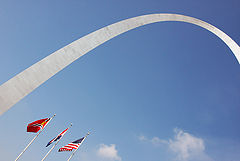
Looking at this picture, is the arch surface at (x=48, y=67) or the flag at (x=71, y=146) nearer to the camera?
the arch surface at (x=48, y=67)

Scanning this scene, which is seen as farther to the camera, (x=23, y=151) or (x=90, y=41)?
(x=23, y=151)

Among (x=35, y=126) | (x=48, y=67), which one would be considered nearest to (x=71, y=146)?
(x=35, y=126)

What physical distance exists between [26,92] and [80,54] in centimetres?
412

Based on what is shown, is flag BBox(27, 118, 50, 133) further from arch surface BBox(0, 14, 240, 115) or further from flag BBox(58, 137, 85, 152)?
arch surface BBox(0, 14, 240, 115)

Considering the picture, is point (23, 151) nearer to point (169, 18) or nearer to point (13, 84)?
point (13, 84)

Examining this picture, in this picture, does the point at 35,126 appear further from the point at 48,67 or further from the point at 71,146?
the point at 48,67

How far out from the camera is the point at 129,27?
15.8 metres

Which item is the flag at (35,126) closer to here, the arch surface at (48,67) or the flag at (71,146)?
the flag at (71,146)

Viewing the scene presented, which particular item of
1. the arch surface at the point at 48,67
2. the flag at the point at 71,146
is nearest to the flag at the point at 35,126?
the flag at the point at 71,146

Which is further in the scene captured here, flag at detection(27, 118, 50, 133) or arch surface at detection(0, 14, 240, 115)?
flag at detection(27, 118, 50, 133)

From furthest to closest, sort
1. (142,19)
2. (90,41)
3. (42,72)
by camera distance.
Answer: (142,19) < (90,41) < (42,72)

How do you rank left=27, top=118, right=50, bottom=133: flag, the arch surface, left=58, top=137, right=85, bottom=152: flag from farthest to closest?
left=58, top=137, right=85, bottom=152: flag → left=27, top=118, right=50, bottom=133: flag → the arch surface

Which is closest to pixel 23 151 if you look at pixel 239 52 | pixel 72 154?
pixel 72 154

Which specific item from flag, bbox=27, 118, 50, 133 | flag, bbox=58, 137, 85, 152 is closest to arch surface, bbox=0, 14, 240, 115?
flag, bbox=27, 118, 50, 133
